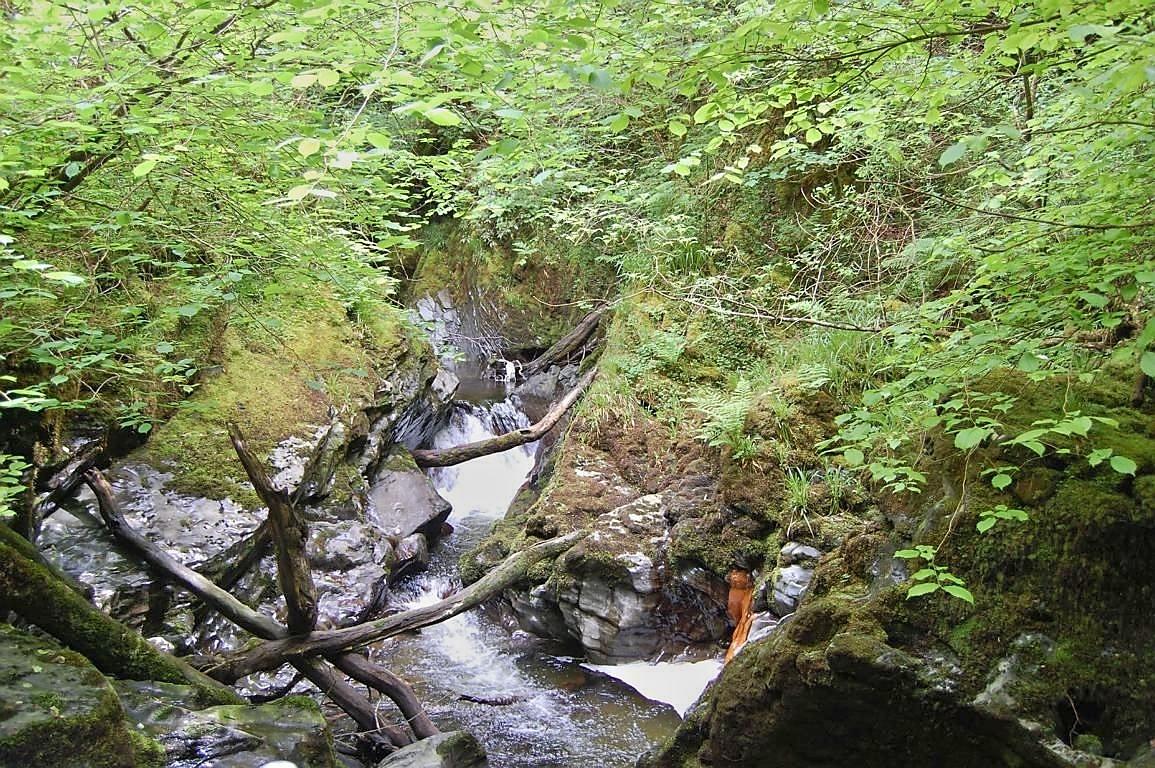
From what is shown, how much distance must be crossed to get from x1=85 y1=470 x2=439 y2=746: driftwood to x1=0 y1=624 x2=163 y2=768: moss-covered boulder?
70.7 inches

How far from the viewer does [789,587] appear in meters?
4.49

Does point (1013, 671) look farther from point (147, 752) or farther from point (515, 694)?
point (515, 694)

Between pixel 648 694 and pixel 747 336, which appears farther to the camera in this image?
pixel 747 336

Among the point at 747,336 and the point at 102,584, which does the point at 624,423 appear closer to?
the point at 747,336

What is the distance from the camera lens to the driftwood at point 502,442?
859cm

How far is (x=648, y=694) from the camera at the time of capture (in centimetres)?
536

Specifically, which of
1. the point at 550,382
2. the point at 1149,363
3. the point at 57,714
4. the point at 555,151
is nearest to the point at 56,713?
the point at 57,714

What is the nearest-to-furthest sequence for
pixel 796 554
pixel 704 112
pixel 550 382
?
pixel 704 112 → pixel 796 554 → pixel 550 382

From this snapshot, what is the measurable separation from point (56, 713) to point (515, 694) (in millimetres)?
3501

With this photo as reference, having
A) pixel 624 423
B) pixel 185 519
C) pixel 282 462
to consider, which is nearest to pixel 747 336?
pixel 624 423

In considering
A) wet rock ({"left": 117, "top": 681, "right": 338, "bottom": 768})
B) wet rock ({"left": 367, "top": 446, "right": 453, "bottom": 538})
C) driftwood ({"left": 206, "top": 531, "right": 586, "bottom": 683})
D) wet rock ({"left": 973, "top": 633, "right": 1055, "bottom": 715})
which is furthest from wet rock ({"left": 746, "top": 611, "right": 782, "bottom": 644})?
wet rock ({"left": 367, "top": 446, "right": 453, "bottom": 538})

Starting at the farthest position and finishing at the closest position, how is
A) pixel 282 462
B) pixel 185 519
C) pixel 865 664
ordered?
pixel 282 462
pixel 185 519
pixel 865 664

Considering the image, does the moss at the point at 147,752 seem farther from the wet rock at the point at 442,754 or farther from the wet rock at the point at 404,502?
the wet rock at the point at 404,502

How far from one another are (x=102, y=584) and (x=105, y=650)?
4.27ft
